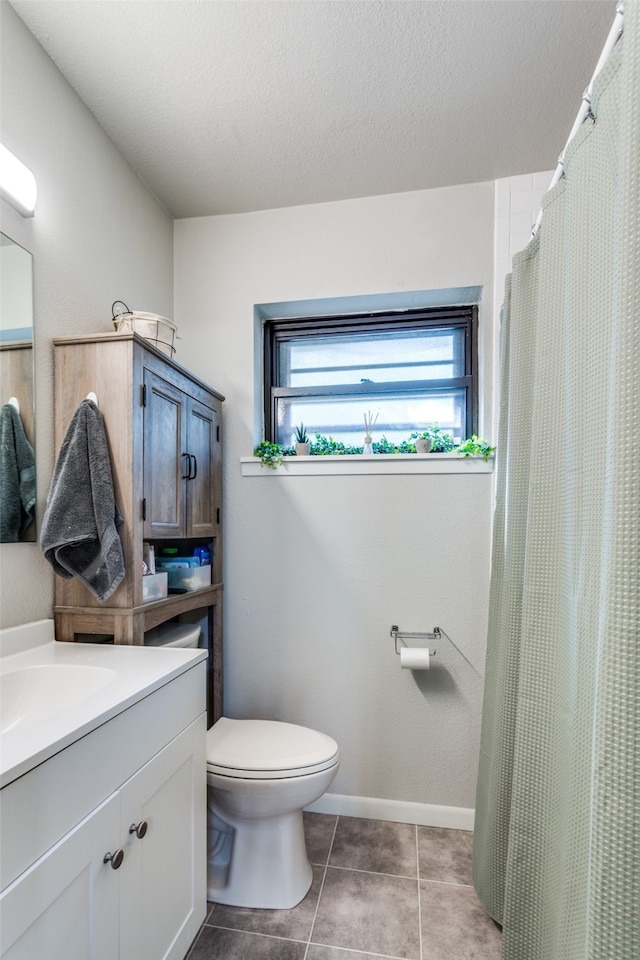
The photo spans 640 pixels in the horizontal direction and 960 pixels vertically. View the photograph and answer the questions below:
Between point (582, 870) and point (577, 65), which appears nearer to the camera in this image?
point (582, 870)

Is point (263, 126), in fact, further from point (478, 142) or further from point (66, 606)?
point (66, 606)

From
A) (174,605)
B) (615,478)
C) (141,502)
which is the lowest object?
(174,605)

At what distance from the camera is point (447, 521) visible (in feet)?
6.41

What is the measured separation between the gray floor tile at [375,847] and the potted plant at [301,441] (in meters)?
1.48

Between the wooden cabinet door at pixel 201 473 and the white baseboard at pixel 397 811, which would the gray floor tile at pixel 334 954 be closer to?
the white baseboard at pixel 397 811

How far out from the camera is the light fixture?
1.21m

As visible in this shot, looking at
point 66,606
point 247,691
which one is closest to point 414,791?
point 247,691

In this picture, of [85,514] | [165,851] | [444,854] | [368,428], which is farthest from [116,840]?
[368,428]

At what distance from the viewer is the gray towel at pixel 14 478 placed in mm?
1251

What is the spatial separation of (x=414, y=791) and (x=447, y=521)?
1.08 metres

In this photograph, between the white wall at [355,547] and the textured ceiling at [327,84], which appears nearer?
the textured ceiling at [327,84]

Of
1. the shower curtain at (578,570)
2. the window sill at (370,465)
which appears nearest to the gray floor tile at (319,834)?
the shower curtain at (578,570)

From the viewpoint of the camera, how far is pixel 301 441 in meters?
2.16

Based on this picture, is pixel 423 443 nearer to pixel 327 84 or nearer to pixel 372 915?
pixel 327 84
